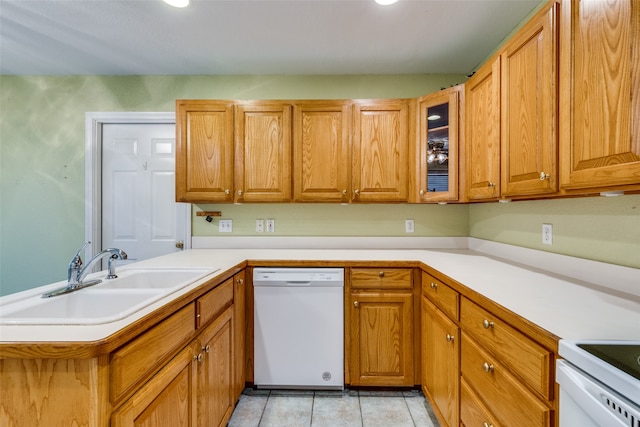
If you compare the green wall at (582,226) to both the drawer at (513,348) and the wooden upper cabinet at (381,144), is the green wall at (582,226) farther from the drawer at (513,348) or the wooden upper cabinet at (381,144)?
the wooden upper cabinet at (381,144)

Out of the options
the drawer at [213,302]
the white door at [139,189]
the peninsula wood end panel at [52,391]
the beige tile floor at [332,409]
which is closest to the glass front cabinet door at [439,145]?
the beige tile floor at [332,409]

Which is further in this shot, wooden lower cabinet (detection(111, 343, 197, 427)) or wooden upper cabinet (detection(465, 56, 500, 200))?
wooden upper cabinet (detection(465, 56, 500, 200))

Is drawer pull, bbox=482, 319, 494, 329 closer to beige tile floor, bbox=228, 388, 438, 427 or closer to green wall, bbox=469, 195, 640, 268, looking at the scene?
green wall, bbox=469, 195, 640, 268

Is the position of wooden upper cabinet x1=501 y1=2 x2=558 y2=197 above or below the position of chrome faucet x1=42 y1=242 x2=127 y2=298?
above

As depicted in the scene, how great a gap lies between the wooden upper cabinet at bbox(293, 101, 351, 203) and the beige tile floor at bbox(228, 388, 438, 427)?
4.49ft

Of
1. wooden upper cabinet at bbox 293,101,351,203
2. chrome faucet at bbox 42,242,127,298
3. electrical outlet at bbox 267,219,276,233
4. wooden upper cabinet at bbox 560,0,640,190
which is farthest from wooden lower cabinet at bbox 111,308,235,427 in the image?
wooden upper cabinet at bbox 560,0,640,190

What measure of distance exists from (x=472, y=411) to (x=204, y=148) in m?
2.25

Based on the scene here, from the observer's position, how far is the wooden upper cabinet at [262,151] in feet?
7.27

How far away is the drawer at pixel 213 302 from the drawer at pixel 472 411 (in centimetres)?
120

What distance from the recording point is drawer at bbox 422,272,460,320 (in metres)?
1.40

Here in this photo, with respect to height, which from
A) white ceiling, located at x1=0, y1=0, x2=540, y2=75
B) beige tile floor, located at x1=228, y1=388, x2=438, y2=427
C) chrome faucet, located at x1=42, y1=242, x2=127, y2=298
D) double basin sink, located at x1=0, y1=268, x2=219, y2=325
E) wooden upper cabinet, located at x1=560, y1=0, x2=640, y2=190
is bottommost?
beige tile floor, located at x1=228, y1=388, x2=438, y2=427

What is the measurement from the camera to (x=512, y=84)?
1.42 m

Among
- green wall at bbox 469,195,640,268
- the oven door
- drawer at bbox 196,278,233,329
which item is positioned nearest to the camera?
the oven door

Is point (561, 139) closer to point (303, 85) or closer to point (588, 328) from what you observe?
point (588, 328)
